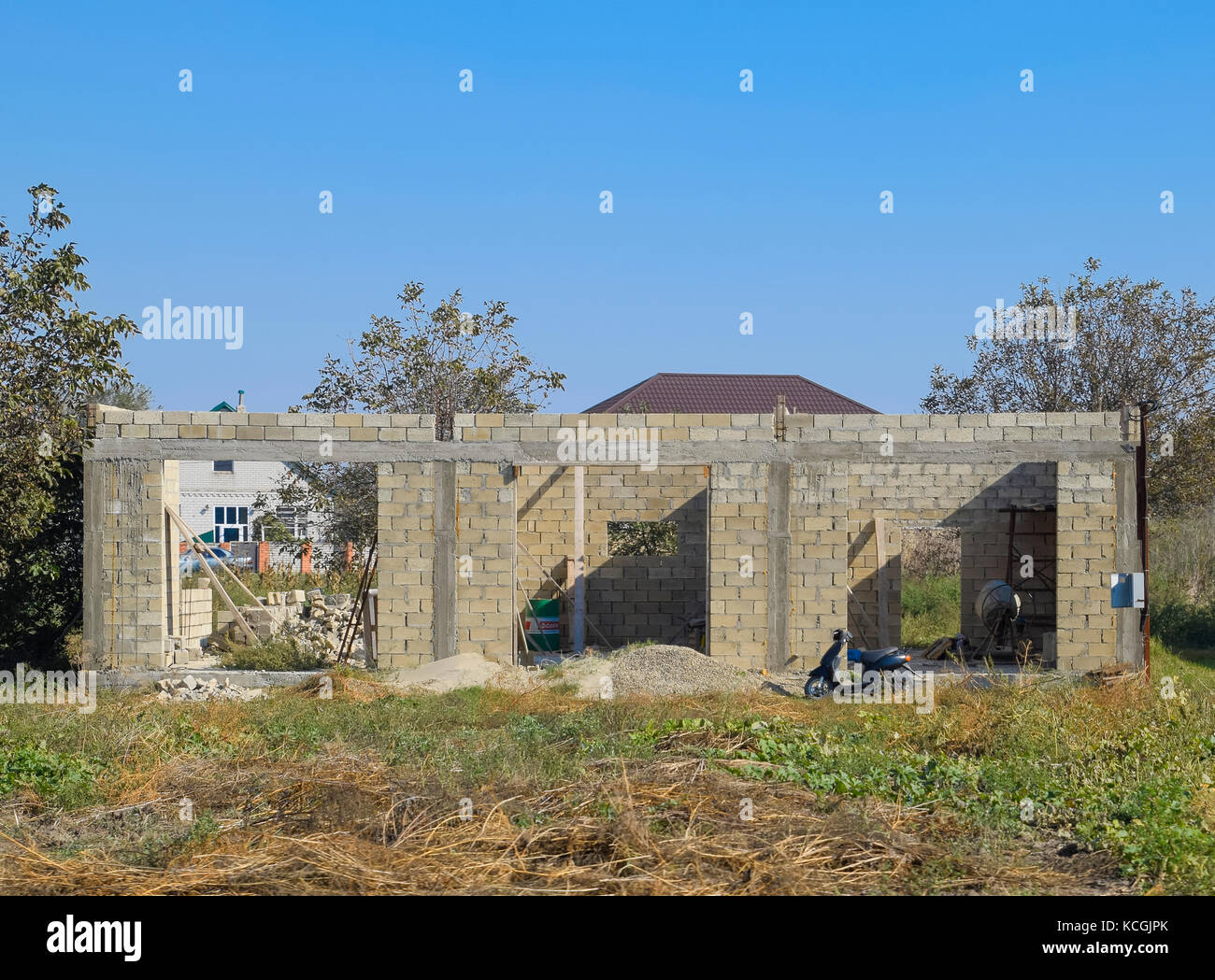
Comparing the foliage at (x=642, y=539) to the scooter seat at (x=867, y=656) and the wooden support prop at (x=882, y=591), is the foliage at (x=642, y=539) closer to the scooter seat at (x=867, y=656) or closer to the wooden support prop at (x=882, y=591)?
the wooden support prop at (x=882, y=591)

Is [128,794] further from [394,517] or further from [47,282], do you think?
[47,282]

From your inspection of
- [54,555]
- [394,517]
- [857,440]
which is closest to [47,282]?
[54,555]

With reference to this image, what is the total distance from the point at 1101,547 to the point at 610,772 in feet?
31.3

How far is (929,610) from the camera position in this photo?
2242 cm

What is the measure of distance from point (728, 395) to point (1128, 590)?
22900mm

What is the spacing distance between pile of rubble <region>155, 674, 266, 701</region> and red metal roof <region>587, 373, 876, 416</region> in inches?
802

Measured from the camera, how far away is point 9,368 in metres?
14.2

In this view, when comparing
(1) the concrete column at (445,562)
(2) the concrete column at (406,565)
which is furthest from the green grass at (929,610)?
(2) the concrete column at (406,565)

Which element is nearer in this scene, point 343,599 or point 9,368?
point 9,368

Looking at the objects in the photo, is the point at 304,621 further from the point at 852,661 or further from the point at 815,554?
the point at 852,661

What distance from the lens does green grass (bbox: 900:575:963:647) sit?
20.1m

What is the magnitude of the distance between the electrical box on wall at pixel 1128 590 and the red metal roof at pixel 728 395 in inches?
790

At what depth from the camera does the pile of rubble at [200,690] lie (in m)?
12.9
